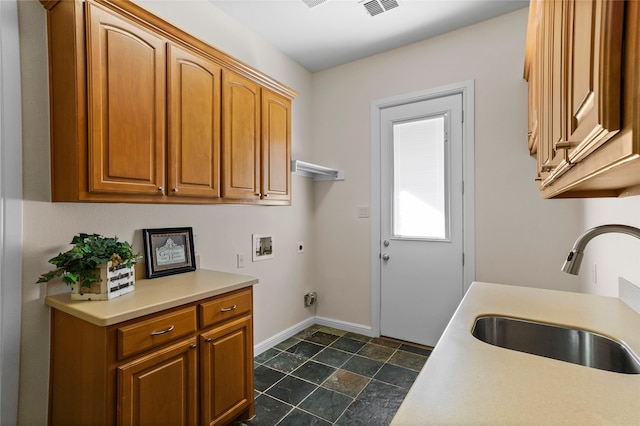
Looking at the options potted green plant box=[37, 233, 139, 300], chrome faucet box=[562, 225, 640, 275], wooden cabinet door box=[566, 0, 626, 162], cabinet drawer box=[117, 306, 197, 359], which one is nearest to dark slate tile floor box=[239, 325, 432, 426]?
cabinet drawer box=[117, 306, 197, 359]

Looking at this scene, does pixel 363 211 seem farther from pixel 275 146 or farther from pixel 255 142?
pixel 255 142

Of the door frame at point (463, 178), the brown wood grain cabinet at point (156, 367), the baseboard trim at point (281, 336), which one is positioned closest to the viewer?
the brown wood grain cabinet at point (156, 367)

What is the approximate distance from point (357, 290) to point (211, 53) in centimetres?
254

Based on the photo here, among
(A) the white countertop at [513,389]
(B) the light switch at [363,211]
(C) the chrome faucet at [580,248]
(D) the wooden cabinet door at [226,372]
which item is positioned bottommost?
(D) the wooden cabinet door at [226,372]

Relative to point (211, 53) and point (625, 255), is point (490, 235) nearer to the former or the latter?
point (625, 255)

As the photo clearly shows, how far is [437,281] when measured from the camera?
288cm

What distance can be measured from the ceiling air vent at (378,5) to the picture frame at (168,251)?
7.19 feet

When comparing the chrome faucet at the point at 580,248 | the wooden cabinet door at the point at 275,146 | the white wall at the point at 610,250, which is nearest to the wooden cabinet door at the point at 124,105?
the wooden cabinet door at the point at 275,146

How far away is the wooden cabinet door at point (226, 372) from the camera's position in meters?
1.68

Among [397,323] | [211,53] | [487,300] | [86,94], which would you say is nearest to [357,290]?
[397,323]

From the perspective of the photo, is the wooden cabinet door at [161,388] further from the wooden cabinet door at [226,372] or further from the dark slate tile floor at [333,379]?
the dark slate tile floor at [333,379]

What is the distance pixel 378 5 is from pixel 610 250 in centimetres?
226

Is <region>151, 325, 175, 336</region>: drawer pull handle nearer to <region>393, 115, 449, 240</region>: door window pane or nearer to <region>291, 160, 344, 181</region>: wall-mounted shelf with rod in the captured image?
<region>291, 160, 344, 181</region>: wall-mounted shelf with rod

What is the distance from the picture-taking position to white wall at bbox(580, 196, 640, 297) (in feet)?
4.34
